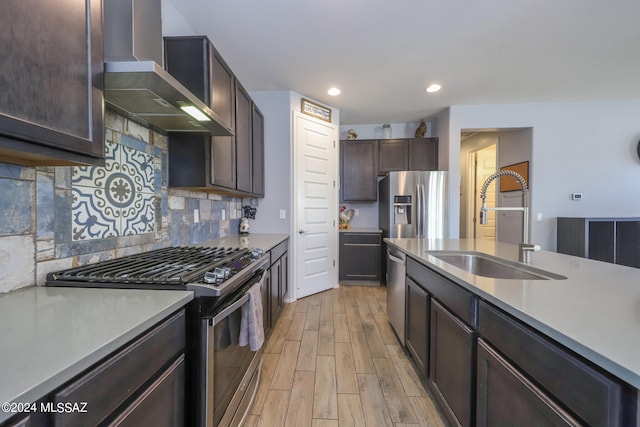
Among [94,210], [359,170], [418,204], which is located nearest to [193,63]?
[94,210]

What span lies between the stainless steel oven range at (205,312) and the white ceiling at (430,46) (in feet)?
6.26

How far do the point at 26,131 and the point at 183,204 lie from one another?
137 cm

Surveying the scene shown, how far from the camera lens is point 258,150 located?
293 centimetres

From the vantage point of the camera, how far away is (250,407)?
1.48 meters

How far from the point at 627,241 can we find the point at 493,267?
3.15 meters

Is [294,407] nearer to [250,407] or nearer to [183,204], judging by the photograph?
[250,407]

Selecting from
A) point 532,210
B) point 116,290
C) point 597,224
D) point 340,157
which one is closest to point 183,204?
point 116,290

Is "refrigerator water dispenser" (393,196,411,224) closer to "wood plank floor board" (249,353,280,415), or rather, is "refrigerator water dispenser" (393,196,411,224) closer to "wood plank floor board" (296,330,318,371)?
"wood plank floor board" (296,330,318,371)

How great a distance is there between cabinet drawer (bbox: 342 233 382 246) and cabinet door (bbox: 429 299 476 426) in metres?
2.36

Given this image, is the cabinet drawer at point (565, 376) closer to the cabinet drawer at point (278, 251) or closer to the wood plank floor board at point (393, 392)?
the wood plank floor board at point (393, 392)

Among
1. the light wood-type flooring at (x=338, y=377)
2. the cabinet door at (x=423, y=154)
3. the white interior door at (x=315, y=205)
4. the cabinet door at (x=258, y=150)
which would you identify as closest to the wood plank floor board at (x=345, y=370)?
the light wood-type flooring at (x=338, y=377)

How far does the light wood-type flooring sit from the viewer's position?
1431mm

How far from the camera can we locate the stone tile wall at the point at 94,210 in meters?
0.93

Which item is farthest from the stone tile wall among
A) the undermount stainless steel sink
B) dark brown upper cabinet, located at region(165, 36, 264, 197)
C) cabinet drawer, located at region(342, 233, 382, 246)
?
cabinet drawer, located at region(342, 233, 382, 246)
